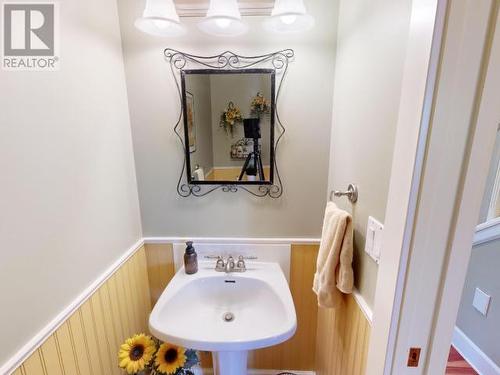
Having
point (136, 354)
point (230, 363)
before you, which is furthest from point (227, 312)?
point (136, 354)

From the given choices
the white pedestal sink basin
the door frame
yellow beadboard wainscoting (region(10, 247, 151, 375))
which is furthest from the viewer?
the white pedestal sink basin

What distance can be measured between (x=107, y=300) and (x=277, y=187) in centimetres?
91

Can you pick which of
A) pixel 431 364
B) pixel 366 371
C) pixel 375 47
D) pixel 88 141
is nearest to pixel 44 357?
pixel 88 141

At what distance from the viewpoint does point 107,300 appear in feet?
3.45

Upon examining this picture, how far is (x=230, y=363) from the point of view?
1.13m

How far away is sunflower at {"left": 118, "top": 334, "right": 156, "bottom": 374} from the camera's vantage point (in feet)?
3.14

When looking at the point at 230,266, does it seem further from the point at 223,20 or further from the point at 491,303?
the point at 491,303

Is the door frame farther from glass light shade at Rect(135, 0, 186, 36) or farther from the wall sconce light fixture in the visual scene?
glass light shade at Rect(135, 0, 186, 36)

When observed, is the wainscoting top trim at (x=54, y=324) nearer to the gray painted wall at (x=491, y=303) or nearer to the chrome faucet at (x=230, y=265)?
the chrome faucet at (x=230, y=265)

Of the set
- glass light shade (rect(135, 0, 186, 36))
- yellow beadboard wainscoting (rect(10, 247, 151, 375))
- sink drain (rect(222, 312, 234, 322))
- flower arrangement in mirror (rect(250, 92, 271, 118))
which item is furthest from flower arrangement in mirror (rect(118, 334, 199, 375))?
glass light shade (rect(135, 0, 186, 36))

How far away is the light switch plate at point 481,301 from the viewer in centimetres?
158

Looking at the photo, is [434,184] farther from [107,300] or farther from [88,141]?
[107,300]

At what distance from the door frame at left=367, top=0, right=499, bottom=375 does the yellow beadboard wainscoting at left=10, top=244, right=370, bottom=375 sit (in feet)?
0.63

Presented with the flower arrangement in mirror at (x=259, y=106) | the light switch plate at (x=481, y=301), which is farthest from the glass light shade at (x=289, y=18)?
the light switch plate at (x=481, y=301)
